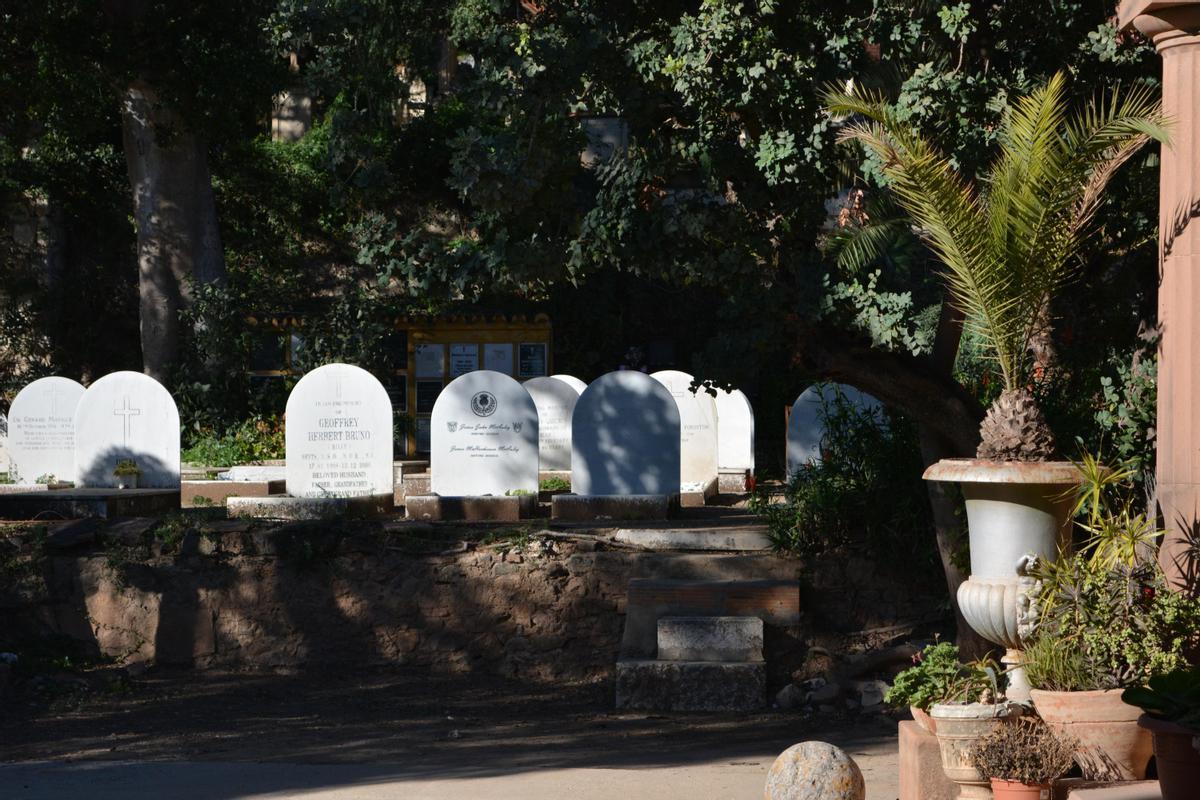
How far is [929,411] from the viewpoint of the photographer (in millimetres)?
7945

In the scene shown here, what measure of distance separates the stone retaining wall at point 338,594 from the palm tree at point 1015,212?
10.9 feet

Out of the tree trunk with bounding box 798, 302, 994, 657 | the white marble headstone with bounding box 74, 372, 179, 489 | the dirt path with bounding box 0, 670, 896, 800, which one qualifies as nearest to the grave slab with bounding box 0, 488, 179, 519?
the white marble headstone with bounding box 74, 372, 179, 489

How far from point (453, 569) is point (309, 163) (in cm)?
1458

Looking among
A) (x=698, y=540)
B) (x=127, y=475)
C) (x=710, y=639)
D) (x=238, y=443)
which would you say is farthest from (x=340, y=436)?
(x=238, y=443)

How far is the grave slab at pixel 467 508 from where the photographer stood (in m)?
11.9

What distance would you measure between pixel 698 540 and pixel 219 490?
6.47 metres

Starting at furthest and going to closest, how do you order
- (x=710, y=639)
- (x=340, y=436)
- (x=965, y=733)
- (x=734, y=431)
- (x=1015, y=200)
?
(x=734, y=431), (x=340, y=436), (x=710, y=639), (x=1015, y=200), (x=965, y=733)

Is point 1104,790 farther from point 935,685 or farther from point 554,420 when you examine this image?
point 554,420

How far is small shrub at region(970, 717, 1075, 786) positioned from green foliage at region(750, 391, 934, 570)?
413 cm

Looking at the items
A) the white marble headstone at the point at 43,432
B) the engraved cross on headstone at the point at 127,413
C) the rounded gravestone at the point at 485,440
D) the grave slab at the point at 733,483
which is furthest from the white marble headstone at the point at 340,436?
the grave slab at the point at 733,483

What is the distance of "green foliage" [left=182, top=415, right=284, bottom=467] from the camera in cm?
1803

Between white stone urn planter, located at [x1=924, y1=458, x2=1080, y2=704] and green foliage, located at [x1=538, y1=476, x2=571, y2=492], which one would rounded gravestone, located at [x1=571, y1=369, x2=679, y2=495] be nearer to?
green foliage, located at [x1=538, y1=476, x2=571, y2=492]

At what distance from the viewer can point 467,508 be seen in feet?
39.2

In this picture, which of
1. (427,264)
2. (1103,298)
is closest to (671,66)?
(427,264)
